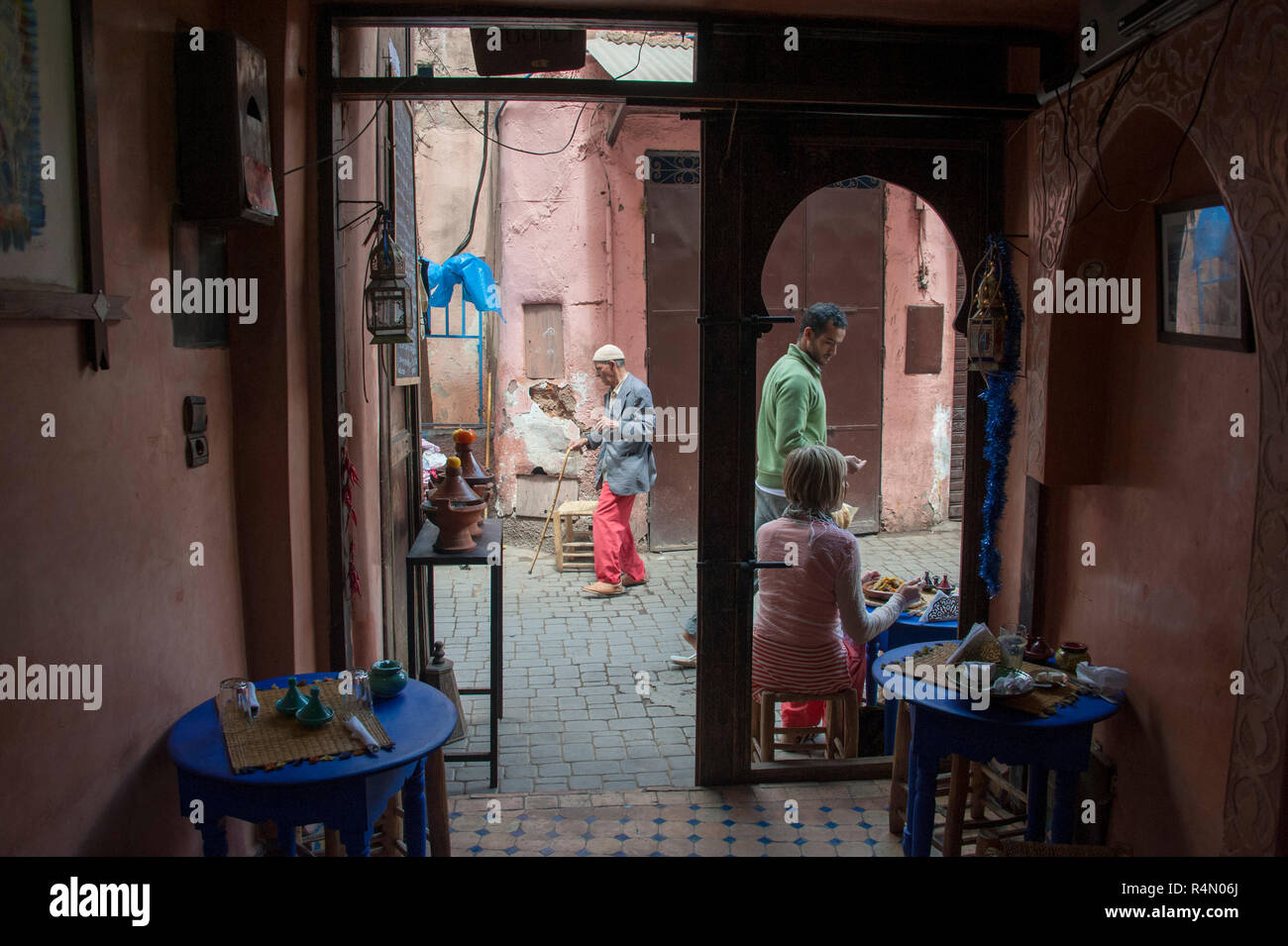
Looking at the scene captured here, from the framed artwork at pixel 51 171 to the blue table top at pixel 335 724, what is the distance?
3.63 ft

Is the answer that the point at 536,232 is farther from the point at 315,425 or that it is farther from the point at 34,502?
the point at 34,502

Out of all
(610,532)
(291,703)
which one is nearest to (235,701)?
(291,703)

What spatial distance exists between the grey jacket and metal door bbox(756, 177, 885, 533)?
2050 millimetres

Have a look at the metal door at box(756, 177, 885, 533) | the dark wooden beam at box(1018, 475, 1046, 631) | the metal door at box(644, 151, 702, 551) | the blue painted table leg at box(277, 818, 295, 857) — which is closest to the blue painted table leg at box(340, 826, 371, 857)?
the blue painted table leg at box(277, 818, 295, 857)

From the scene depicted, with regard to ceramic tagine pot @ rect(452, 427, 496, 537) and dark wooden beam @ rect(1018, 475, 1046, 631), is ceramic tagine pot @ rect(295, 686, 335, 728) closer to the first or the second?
ceramic tagine pot @ rect(452, 427, 496, 537)

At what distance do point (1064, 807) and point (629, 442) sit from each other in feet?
15.9

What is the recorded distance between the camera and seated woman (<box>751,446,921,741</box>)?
14.2ft

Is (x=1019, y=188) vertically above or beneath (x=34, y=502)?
above

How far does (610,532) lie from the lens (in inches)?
321

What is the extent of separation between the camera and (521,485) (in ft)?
32.2

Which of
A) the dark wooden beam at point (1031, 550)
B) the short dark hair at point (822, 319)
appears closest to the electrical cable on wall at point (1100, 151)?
the dark wooden beam at point (1031, 550)

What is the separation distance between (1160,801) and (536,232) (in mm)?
7428

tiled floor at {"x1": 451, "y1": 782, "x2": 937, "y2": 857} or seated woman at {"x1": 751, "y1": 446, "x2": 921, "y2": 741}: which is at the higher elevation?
seated woman at {"x1": 751, "y1": 446, "x2": 921, "y2": 741}
